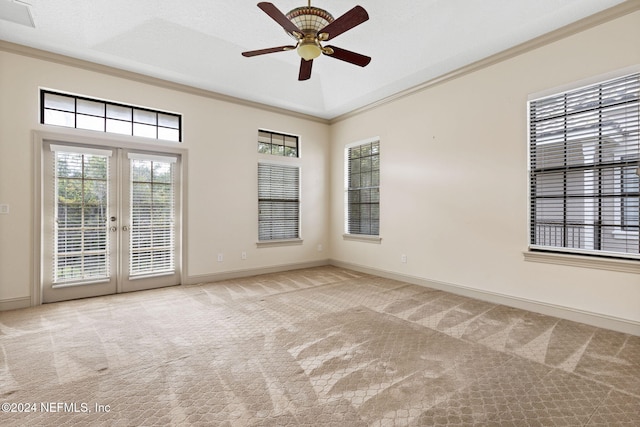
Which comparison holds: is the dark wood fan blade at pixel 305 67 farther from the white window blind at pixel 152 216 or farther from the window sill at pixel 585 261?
the window sill at pixel 585 261

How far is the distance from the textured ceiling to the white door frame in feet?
3.28

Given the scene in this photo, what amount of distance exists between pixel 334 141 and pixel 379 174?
1515 mm

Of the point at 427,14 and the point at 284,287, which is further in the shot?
the point at 284,287

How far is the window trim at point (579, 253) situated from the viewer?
2.98 meters

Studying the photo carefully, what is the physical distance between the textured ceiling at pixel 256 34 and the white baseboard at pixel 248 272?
10.1ft

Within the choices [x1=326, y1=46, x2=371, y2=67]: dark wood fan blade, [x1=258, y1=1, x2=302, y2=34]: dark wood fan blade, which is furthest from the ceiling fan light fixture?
[x1=326, y1=46, x2=371, y2=67]: dark wood fan blade

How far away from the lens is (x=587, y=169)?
128 inches

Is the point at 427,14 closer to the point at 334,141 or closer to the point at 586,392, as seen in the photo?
the point at 334,141

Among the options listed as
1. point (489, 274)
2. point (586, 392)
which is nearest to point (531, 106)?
point (489, 274)

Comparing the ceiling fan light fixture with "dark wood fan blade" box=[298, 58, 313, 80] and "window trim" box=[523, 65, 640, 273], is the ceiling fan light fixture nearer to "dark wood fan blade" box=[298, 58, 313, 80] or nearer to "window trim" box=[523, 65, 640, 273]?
"dark wood fan blade" box=[298, 58, 313, 80]

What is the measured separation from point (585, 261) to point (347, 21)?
3.40m

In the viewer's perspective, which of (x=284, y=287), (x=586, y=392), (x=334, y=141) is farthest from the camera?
(x=334, y=141)

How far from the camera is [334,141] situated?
6543mm

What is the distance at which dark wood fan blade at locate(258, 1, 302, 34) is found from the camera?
2285mm
